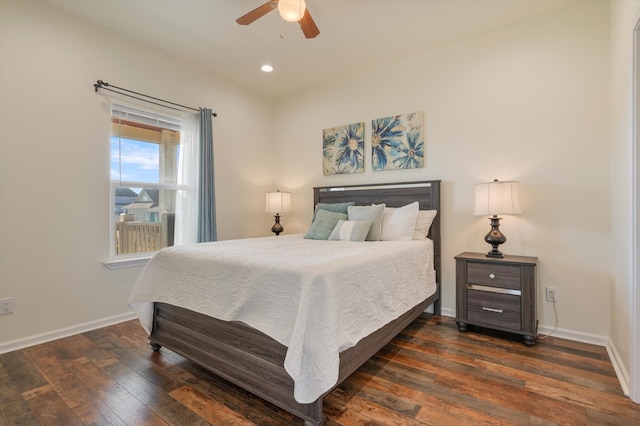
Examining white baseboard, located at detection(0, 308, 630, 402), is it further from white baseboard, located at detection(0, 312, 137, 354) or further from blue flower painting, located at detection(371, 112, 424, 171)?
blue flower painting, located at detection(371, 112, 424, 171)

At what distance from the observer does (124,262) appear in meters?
3.03

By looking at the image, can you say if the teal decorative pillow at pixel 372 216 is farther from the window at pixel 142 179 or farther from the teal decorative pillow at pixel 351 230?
the window at pixel 142 179

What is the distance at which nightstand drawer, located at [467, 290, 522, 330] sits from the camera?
8.05ft

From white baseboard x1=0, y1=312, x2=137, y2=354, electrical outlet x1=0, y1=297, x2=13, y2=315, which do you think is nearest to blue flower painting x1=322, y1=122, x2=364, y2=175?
white baseboard x1=0, y1=312, x2=137, y2=354

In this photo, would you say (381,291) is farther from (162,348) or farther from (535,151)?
(535,151)

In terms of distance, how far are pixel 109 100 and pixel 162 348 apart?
235cm

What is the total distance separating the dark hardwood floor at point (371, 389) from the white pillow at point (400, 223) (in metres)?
0.97

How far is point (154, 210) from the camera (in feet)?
11.2

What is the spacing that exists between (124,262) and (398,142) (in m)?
3.17

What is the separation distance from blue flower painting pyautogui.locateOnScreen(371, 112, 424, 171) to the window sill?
2775 mm

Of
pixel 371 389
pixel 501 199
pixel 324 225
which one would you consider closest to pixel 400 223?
pixel 324 225

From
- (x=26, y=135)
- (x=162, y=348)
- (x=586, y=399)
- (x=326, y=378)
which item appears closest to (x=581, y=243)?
(x=586, y=399)

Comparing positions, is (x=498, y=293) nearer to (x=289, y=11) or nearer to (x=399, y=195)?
(x=399, y=195)

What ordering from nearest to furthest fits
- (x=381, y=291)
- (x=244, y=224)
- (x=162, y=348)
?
(x=381, y=291) < (x=162, y=348) < (x=244, y=224)
